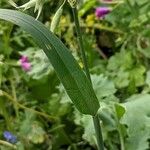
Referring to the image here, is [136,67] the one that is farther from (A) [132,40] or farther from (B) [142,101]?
(B) [142,101]

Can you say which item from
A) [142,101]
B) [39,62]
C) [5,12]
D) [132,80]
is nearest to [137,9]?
[132,80]

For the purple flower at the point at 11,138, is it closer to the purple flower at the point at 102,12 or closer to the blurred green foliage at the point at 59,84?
the blurred green foliage at the point at 59,84

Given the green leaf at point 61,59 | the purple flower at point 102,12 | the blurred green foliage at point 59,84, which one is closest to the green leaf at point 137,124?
the blurred green foliage at point 59,84

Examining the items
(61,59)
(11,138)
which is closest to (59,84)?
(11,138)

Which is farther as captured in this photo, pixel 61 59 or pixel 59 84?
pixel 59 84

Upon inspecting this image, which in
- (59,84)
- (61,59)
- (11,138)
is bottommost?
(11,138)

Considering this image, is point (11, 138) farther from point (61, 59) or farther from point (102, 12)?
point (61, 59)
